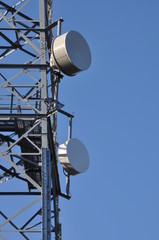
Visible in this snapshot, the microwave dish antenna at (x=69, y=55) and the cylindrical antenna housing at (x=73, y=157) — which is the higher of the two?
the microwave dish antenna at (x=69, y=55)

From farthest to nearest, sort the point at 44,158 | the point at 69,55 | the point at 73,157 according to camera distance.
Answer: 1. the point at 73,157
2. the point at 69,55
3. the point at 44,158

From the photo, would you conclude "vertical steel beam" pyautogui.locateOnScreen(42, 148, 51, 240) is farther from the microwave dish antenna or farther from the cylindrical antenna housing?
the microwave dish antenna

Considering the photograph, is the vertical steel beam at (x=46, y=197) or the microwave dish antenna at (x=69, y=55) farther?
the microwave dish antenna at (x=69, y=55)

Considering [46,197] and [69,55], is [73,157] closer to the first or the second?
[46,197]

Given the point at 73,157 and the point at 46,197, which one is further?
the point at 73,157

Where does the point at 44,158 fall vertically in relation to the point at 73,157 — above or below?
below

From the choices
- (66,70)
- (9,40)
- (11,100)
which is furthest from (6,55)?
(66,70)

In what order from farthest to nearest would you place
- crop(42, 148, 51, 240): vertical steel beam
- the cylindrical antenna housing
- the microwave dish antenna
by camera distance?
the cylindrical antenna housing < the microwave dish antenna < crop(42, 148, 51, 240): vertical steel beam

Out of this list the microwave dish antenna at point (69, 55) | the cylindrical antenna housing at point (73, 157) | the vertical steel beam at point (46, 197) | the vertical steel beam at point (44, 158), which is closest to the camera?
the vertical steel beam at point (46, 197)

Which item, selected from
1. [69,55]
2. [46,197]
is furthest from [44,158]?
[69,55]

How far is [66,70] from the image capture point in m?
20.4

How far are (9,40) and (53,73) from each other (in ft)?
11.6

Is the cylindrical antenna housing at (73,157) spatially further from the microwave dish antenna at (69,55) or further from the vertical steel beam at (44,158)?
the microwave dish antenna at (69,55)

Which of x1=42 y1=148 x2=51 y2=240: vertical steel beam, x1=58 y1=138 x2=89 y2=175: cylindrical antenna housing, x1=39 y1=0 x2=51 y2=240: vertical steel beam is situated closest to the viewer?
x1=42 y1=148 x2=51 y2=240: vertical steel beam
